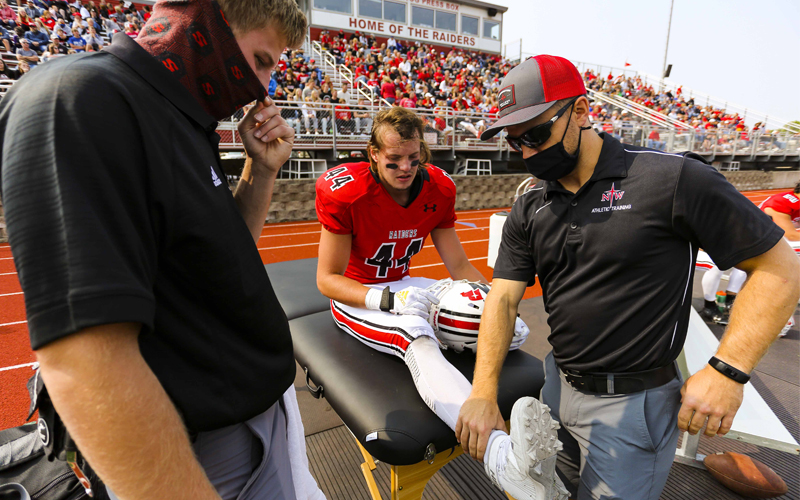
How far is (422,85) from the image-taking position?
1717 centimetres

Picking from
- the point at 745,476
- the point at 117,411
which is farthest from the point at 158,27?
the point at 745,476

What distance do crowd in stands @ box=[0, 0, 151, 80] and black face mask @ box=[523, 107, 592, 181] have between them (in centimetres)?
1049

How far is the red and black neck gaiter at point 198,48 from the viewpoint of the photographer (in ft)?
2.53

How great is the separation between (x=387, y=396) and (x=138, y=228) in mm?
1340

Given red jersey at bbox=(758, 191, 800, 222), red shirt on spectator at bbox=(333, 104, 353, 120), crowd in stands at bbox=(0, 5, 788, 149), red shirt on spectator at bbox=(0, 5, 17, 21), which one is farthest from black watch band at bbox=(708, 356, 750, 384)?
red shirt on spectator at bbox=(0, 5, 17, 21)

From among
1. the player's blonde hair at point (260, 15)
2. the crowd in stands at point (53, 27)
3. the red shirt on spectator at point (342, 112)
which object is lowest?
the player's blonde hair at point (260, 15)

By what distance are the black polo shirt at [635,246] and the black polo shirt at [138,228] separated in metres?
1.17

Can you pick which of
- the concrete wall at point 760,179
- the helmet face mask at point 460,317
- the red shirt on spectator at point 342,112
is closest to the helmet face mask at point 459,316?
the helmet face mask at point 460,317

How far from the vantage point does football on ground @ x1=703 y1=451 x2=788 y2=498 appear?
2.03m

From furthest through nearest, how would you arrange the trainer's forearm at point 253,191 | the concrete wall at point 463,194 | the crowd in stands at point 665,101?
the crowd in stands at point 665,101 < the concrete wall at point 463,194 < the trainer's forearm at point 253,191

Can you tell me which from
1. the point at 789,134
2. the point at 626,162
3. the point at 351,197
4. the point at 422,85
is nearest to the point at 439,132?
the point at 422,85

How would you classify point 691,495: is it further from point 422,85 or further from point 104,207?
point 422,85

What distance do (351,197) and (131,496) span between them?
1.89 meters

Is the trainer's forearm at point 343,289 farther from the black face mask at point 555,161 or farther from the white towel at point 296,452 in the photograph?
the black face mask at point 555,161
